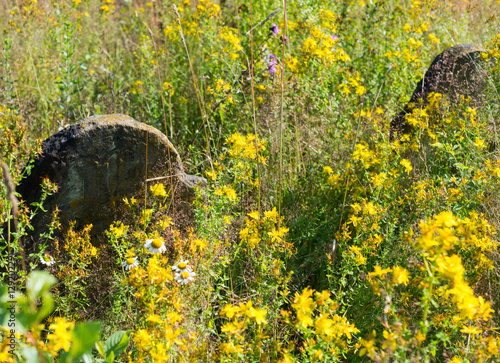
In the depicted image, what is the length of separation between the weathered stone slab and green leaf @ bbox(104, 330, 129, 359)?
41.1 inches

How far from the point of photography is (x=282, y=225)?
242cm

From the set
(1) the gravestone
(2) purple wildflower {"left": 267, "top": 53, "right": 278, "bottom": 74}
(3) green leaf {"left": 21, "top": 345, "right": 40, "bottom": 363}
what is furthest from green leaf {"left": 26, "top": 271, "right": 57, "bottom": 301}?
(1) the gravestone

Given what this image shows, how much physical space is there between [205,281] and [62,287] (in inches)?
41.3

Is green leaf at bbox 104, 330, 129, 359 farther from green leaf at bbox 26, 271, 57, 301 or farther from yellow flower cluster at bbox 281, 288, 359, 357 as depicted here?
green leaf at bbox 26, 271, 57, 301

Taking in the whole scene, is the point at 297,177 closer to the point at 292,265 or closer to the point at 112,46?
the point at 292,265

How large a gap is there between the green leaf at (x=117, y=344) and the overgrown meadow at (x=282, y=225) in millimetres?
12

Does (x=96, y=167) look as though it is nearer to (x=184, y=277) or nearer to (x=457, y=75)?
(x=184, y=277)

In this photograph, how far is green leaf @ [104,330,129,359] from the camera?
59.6 inches

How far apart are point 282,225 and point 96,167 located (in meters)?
1.15

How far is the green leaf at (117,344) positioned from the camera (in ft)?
4.96

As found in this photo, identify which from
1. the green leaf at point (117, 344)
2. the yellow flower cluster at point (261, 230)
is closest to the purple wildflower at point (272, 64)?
the yellow flower cluster at point (261, 230)

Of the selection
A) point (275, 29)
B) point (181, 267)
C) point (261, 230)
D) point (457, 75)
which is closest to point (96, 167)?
point (181, 267)

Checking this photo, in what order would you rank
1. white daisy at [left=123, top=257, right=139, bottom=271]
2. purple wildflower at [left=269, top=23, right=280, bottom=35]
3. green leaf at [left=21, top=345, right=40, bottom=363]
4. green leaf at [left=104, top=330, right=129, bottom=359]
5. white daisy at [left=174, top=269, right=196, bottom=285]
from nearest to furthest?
green leaf at [left=21, top=345, right=40, bottom=363] < green leaf at [left=104, top=330, right=129, bottom=359] < white daisy at [left=174, top=269, right=196, bottom=285] < white daisy at [left=123, top=257, right=139, bottom=271] < purple wildflower at [left=269, top=23, right=280, bottom=35]

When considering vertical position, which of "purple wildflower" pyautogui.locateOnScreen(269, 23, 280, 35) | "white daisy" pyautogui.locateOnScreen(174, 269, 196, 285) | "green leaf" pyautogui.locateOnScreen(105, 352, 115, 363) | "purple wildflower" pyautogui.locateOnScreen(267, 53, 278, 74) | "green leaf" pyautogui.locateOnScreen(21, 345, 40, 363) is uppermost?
"purple wildflower" pyautogui.locateOnScreen(269, 23, 280, 35)
